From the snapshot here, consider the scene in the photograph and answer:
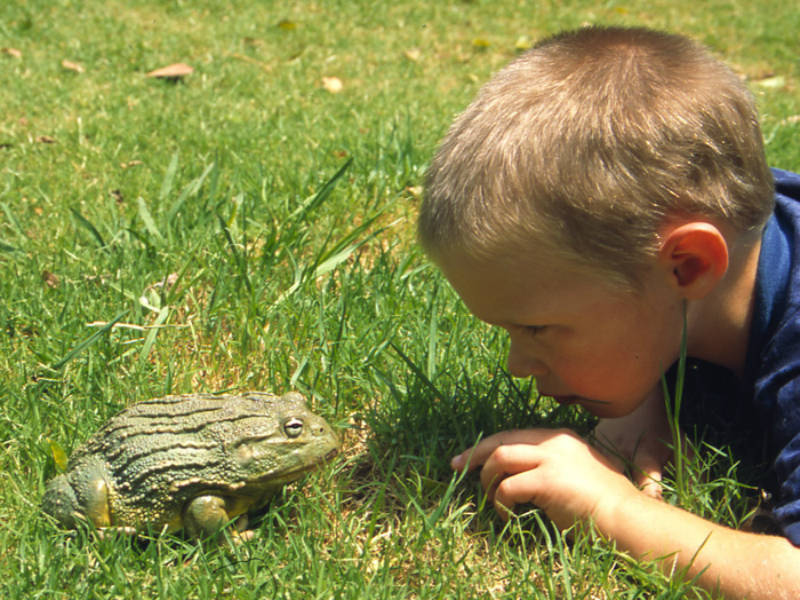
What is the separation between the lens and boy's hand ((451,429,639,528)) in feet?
6.70

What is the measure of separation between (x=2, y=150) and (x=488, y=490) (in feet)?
11.5

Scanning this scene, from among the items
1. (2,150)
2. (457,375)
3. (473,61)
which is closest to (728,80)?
(457,375)

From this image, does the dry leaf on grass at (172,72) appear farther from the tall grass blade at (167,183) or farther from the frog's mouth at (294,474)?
the frog's mouth at (294,474)

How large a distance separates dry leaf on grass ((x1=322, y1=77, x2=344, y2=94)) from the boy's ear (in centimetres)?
411

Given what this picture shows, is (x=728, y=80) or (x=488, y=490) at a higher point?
(x=728, y=80)

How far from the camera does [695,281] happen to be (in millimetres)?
2080

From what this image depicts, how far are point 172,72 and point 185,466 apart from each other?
4.39 m

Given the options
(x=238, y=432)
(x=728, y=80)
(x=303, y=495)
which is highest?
(x=728, y=80)

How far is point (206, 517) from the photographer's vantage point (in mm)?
2053

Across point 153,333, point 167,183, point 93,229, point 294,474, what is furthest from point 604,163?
point 167,183

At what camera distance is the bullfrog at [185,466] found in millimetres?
2061

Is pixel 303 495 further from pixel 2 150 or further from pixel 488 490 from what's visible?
pixel 2 150

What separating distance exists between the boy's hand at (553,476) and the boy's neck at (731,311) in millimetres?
461

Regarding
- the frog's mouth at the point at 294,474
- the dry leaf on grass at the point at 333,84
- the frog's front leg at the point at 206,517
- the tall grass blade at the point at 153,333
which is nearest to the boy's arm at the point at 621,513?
the frog's mouth at the point at 294,474
